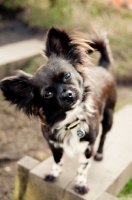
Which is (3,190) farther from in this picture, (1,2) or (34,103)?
(1,2)

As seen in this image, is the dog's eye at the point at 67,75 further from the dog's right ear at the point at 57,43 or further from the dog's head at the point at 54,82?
the dog's right ear at the point at 57,43

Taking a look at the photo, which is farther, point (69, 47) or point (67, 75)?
point (69, 47)

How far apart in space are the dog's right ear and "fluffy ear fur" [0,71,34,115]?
313mm

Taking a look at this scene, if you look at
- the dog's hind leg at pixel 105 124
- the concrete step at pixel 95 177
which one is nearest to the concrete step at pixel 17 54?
the concrete step at pixel 95 177

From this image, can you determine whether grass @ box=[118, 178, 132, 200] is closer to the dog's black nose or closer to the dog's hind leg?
the dog's hind leg

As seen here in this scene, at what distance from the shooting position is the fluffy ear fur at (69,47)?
272 centimetres

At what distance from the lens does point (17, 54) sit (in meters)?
5.86

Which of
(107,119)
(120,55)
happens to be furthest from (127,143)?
(120,55)

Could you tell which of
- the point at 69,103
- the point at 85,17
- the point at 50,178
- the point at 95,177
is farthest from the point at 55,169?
the point at 85,17

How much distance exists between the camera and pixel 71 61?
2.80 metres

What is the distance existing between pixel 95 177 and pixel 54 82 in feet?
3.94

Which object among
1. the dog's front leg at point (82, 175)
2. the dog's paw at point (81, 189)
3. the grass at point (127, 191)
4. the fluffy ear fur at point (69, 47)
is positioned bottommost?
the grass at point (127, 191)

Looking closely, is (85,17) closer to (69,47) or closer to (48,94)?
(69,47)

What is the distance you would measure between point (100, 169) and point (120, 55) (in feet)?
12.3
